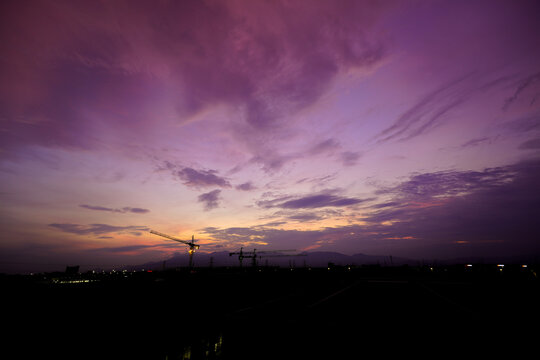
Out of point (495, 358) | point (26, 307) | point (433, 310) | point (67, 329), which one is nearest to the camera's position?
Answer: point (495, 358)

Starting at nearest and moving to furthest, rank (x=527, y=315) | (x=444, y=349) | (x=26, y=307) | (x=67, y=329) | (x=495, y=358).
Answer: (x=495, y=358), (x=444, y=349), (x=67, y=329), (x=527, y=315), (x=26, y=307)

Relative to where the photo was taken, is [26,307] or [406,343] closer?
[406,343]

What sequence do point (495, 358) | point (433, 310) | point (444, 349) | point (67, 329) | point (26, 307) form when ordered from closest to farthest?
point (495, 358) < point (444, 349) < point (67, 329) < point (433, 310) < point (26, 307)

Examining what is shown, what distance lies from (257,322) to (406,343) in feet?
17.7

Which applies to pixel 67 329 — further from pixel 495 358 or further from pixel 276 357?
pixel 495 358

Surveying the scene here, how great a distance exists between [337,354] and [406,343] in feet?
8.26

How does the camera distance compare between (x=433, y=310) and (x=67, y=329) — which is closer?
(x=67, y=329)

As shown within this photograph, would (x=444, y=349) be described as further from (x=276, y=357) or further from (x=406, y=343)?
(x=276, y=357)

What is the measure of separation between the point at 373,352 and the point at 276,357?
8.72ft

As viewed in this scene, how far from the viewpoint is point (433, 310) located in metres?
12.6

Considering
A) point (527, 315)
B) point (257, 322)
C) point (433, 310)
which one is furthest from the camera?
point (433, 310)

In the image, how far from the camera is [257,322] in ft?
32.2

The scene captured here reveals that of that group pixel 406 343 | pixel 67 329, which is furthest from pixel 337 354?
pixel 67 329

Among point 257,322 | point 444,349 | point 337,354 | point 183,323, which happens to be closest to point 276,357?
point 337,354
